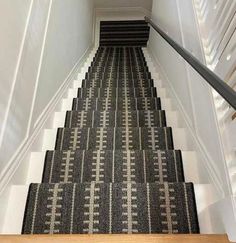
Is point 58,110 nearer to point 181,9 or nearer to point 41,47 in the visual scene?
point 41,47

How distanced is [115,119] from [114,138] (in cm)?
34

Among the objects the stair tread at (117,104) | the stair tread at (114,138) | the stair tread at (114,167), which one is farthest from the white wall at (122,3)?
the stair tread at (114,167)

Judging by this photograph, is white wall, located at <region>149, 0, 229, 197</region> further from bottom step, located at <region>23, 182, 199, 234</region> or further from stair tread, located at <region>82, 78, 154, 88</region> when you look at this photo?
stair tread, located at <region>82, 78, 154, 88</region>

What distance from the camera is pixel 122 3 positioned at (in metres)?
6.48

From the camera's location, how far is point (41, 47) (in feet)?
7.42

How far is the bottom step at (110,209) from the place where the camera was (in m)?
1.42

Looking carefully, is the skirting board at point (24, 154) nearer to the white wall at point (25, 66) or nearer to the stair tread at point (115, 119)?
the white wall at point (25, 66)

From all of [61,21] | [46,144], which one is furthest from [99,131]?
[61,21]

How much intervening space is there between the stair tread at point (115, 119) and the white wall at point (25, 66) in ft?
0.91

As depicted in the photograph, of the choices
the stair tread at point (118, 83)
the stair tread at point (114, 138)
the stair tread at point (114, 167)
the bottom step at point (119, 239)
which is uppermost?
the stair tread at point (118, 83)

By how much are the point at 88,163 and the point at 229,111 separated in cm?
92

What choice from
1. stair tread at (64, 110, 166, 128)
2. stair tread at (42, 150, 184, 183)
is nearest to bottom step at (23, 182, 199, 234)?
stair tread at (42, 150, 184, 183)

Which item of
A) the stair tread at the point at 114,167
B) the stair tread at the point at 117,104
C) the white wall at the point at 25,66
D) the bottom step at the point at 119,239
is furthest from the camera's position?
the stair tread at the point at 117,104

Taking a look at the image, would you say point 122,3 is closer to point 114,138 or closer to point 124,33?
point 124,33
